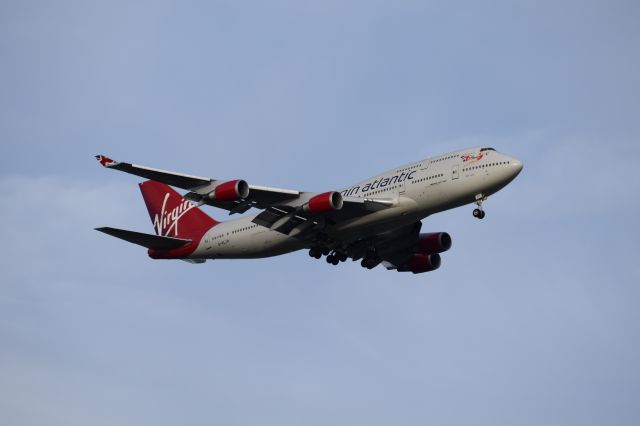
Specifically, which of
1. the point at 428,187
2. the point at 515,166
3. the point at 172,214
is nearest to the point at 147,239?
the point at 172,214

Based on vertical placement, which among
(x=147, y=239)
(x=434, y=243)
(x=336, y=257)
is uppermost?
(x=434, y=243)

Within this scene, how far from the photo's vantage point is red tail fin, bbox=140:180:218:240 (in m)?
55.4

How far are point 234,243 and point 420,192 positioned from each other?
10.9m

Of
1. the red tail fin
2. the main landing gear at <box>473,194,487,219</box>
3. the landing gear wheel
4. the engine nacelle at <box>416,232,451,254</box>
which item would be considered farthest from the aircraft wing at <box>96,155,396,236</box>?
the engine nacelle at <box>416,232,451,254</box>

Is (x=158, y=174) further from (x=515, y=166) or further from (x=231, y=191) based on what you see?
(x=515, y=166)

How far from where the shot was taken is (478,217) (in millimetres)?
45438

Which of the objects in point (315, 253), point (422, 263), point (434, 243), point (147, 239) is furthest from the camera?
point (422, 263)

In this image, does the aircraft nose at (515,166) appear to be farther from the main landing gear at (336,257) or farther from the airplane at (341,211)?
the main landing gear at (336,257)

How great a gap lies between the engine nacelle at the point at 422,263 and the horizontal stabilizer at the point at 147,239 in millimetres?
12270

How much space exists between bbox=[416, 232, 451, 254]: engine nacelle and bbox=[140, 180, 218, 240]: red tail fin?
11.2 m

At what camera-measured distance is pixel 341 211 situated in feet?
154

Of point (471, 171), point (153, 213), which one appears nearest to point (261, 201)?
point (471, 171)

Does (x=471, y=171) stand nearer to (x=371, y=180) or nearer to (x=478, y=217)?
(x=478, y=217)

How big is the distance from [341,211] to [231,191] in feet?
18.3
